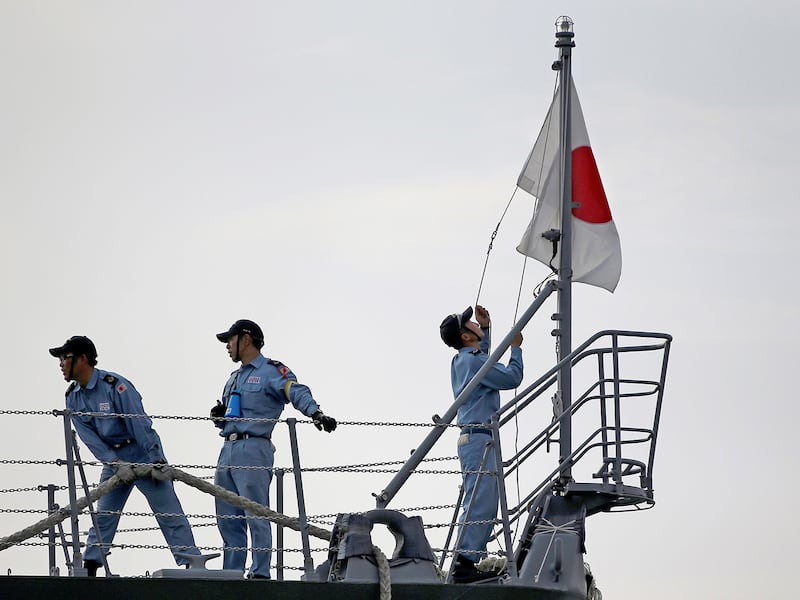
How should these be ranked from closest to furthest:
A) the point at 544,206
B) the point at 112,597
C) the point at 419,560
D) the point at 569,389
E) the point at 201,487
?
the point at 112,597 < the point at 419,560 < the point at 201,487 < the point at 569,389 < the point at 544,206

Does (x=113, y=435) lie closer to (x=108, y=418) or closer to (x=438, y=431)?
(x=108, y=418)

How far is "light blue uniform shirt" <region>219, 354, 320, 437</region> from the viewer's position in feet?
41.6

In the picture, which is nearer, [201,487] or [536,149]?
[201,487]

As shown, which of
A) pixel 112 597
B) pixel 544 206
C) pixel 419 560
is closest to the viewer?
pixel 112 597

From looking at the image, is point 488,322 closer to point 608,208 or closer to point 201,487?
point 608,208

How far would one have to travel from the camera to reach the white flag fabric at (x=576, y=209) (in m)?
14.5

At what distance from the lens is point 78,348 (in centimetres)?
1291

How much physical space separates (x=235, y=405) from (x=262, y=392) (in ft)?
0.76

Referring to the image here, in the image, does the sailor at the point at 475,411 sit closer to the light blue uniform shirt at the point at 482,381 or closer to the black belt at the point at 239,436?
the light blue uniform shirt at the point at 482,381

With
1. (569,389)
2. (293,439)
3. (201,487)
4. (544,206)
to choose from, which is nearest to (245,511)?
(201,487)

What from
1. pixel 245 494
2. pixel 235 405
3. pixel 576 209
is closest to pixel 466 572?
pixel 245 494

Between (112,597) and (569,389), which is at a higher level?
(569,389)

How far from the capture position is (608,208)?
575 inches

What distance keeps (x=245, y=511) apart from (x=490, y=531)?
2045 mm
